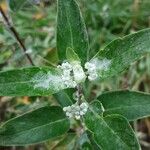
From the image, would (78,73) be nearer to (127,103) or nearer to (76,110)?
(76,110)

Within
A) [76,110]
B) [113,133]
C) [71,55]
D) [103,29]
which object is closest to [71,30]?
[71,55]

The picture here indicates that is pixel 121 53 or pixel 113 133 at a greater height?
pixel 121 53

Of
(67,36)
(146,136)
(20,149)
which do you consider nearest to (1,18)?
(67,36)

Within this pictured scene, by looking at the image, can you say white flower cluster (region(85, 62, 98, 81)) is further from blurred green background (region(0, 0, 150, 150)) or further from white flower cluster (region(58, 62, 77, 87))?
blurred green background (region(0, 0, 150, 150))

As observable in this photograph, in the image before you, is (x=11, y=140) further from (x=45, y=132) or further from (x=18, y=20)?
(x=18, y=20)

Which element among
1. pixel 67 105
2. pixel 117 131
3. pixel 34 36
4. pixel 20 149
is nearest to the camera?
pixel 117 131

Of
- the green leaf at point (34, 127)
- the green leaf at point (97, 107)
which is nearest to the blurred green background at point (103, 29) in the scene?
the green leaf at point (34, 127)

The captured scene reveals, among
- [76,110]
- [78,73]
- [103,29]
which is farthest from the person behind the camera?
[103,29]
